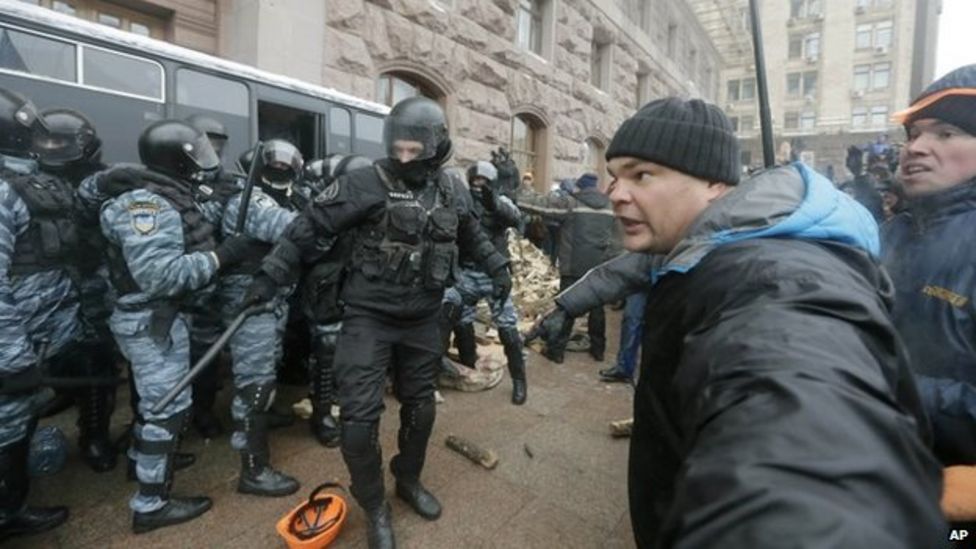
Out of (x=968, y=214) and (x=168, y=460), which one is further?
(x=168, y=460)

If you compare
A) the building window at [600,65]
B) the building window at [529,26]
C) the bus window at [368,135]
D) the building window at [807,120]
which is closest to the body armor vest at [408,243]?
the bus window at [368,135]

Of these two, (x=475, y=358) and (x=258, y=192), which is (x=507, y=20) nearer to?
(x=475, y=358)

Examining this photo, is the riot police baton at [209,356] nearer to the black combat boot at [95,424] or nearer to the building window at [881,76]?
the black combat boot at [95,424]

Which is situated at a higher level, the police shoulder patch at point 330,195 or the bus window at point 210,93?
the bus window at point 210,93

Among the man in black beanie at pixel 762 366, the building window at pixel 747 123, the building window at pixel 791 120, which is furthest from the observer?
the building window at pixel 747 123

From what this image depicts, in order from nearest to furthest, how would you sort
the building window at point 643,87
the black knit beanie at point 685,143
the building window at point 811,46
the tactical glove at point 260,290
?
1. the black knit beanie at point 685,143
2. the tactical glove at point 260,290
3. the building window at point 643,87
4. the building window at point 811,46

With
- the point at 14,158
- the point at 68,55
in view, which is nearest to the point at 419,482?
the point at 14,158

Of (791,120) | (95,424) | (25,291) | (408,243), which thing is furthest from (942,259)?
(791,120)

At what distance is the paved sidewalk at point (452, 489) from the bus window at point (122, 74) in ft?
8.48

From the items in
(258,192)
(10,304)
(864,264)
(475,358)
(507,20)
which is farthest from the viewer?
(507,20)

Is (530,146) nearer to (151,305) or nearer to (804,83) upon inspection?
(151,305)

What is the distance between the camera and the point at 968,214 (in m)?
1.52

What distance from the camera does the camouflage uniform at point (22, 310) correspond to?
6.97ft

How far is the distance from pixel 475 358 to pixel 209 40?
16.8 ft
